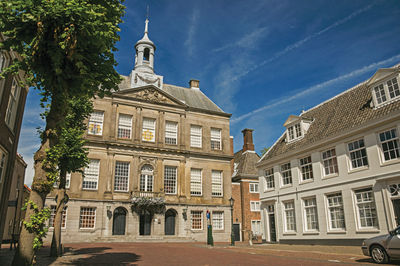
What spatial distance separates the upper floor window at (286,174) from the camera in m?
23.6

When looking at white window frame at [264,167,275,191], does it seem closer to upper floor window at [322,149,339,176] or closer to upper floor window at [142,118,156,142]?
upper floor window at [322,149,339,176]

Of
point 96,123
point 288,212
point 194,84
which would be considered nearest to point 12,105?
point 96,123

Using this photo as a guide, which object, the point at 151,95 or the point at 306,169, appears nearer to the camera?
the point at 306,169

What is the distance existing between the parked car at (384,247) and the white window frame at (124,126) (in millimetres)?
25436

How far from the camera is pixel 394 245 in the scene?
11375 millimetres

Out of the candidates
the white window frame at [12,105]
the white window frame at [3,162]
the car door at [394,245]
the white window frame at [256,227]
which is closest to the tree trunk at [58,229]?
the white window frame at [3,162]

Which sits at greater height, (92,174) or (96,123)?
(96,123)

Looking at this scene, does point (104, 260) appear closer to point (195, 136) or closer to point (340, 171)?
point (340, 171)

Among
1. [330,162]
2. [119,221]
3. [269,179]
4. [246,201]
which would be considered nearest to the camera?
[330,162]

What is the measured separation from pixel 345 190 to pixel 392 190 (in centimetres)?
292

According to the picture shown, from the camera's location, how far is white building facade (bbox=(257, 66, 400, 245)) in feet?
53.7

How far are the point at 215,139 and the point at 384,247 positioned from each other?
86.0 ft

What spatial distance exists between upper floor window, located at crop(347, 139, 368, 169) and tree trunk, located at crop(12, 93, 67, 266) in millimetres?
16489

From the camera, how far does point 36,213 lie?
304 inches
